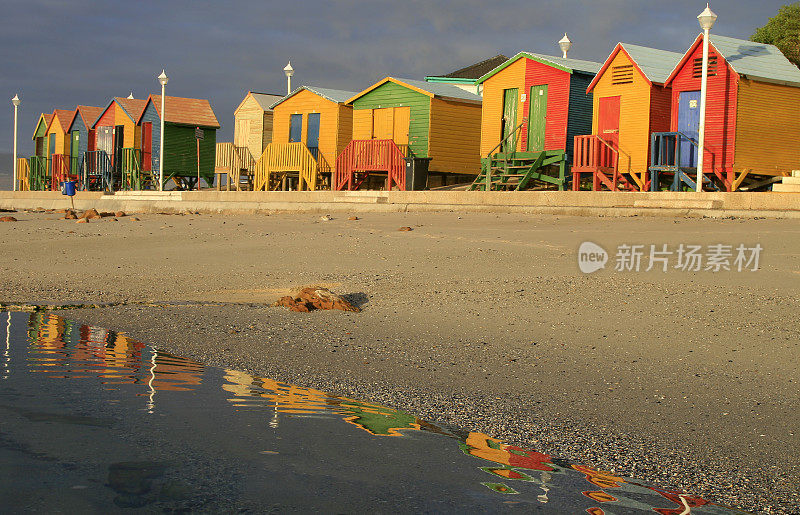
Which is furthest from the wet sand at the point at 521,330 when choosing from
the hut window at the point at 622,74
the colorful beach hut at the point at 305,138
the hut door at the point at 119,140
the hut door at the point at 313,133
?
the hut door at the point at 119,140

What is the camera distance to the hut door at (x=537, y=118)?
82.6 feet

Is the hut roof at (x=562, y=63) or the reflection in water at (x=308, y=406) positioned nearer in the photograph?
the reflection in water at (x=308, y=406)

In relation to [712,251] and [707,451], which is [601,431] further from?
[712,251]

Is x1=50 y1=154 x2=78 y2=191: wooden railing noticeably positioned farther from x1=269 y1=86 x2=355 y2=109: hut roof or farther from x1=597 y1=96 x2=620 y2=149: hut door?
x1=597 y1=96 x2=620 y2=149: hut door

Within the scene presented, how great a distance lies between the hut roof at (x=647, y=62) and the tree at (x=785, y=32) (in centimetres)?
1373

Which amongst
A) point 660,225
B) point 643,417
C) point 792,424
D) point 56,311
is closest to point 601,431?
point 643,417

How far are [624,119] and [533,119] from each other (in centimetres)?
299

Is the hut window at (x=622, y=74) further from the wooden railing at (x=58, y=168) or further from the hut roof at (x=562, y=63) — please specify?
the wooden railing at (x=58, y=168)

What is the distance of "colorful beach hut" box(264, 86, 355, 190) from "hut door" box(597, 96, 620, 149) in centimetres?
991

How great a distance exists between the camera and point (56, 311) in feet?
27.8

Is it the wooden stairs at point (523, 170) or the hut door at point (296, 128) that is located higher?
the hut door at point (296, 128)

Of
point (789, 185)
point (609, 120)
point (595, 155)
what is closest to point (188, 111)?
point (609, 120)

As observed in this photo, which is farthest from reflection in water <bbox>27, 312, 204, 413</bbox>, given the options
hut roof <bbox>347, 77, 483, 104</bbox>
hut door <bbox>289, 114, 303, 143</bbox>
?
hut door <bbox>289, 114, 303, 143</bbox>

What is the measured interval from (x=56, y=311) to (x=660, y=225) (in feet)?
32.6
